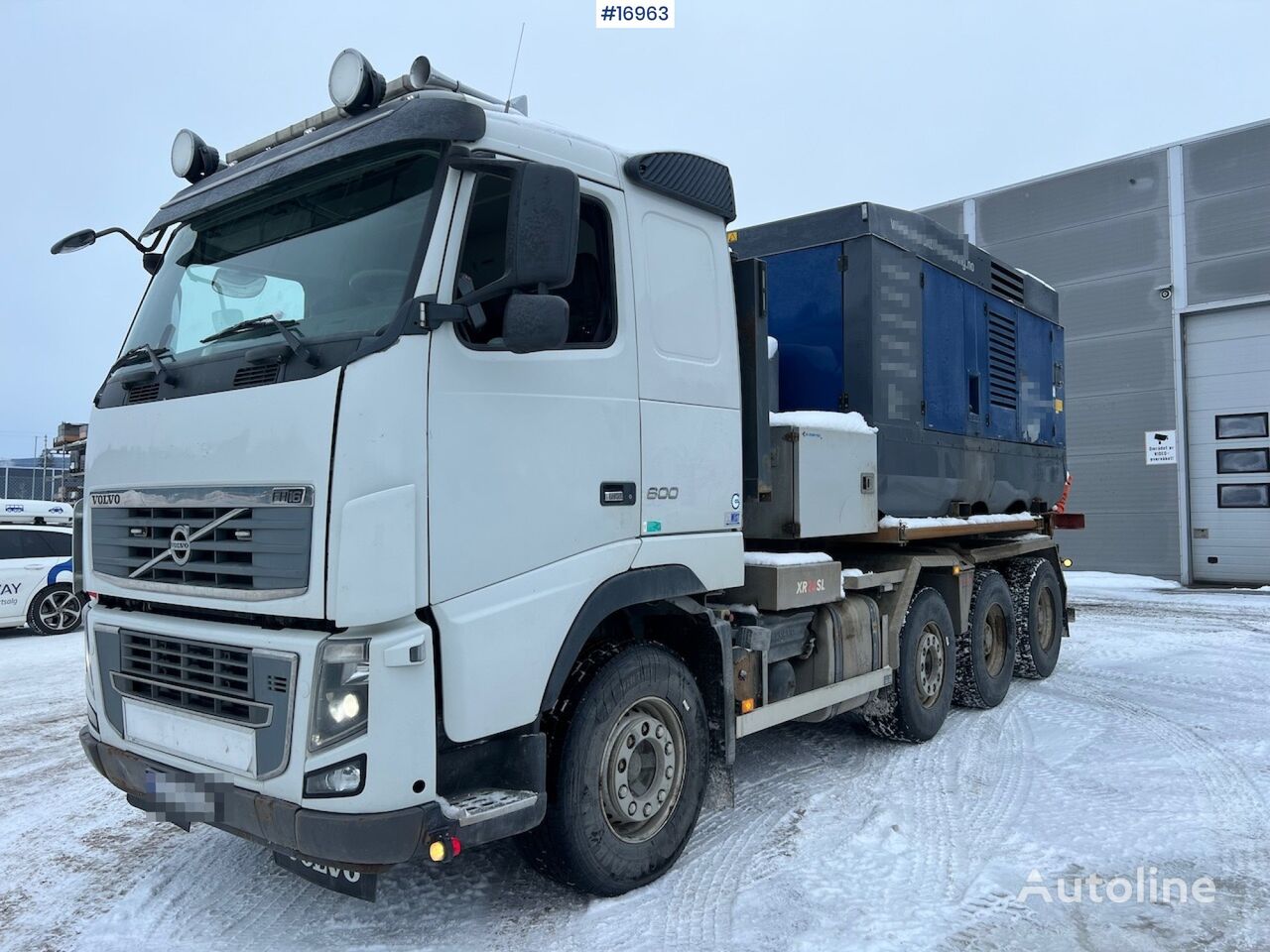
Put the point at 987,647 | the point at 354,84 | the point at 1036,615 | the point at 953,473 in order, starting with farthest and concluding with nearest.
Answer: the point at 1036,615 → the point at 987,647 → the point at 953,473 → the point at 354,84

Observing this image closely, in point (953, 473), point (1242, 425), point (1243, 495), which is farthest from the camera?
point (1242, 425)

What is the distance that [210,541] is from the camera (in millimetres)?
3184

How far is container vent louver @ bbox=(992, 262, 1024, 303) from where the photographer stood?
7.47 meters

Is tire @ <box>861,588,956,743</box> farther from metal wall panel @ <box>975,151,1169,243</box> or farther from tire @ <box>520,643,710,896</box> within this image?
metal wall panel @ <box>975,151,1169,243</box>

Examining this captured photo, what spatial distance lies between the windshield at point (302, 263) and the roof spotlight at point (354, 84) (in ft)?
0.94

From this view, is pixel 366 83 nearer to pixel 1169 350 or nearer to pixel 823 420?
pixel 823 420

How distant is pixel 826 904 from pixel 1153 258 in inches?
712

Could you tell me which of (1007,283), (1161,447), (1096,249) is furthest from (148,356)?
(1096,249)

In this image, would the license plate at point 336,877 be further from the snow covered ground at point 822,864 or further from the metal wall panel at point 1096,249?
the metal wall panel at point 1096,249

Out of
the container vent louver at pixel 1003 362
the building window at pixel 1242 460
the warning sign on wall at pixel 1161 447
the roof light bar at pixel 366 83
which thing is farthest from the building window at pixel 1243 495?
the roof light bar at pixel 366 83

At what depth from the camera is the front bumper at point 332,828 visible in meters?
2.85

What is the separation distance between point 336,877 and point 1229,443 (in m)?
18.7

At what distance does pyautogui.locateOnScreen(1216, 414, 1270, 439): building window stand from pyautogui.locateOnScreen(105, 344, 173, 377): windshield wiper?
61.5 feet

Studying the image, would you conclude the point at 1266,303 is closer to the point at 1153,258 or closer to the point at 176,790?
the point at 1153,258
